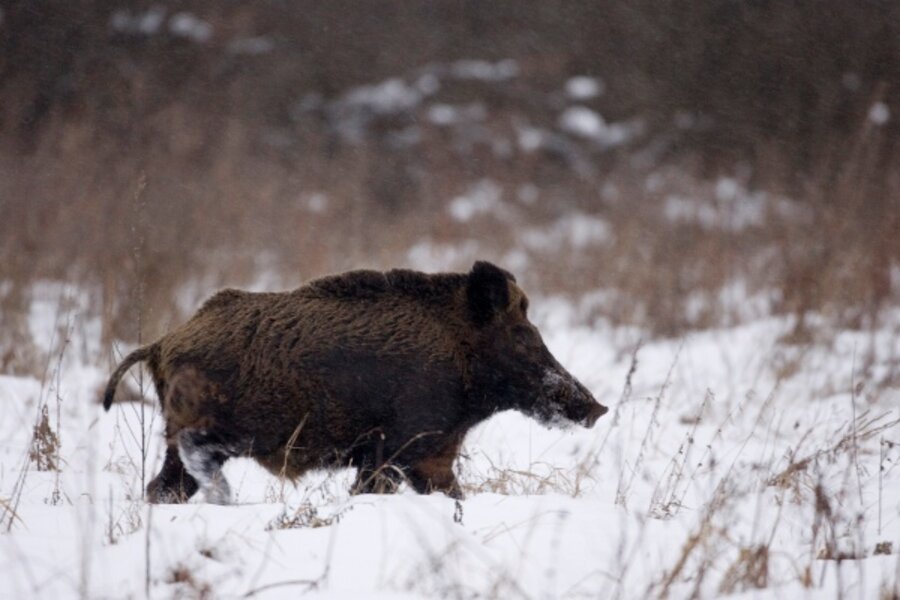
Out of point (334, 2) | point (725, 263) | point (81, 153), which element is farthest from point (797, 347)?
point (334, 2)

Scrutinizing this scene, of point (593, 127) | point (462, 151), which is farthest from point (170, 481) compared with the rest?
point (593, 127)

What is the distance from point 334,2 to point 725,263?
15.1 metres

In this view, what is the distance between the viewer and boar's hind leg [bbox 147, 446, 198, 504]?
12.0 ft

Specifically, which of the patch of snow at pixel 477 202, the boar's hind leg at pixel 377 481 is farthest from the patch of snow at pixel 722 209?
the boar's hind leg at pixel 377 481

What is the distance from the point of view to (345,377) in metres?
3.72

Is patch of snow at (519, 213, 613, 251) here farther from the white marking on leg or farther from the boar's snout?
the white marking on leg

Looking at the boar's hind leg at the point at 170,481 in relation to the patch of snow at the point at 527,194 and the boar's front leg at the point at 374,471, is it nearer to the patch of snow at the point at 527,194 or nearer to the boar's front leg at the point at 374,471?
the boar's front leg at the point at 374,471

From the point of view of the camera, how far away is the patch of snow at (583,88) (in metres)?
19.8

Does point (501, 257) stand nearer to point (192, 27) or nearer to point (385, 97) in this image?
point (385, 97)

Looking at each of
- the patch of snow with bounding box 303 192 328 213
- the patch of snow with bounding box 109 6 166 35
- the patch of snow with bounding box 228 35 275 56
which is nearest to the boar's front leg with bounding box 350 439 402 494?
the patch of snow with bounding box 303 192 328 213

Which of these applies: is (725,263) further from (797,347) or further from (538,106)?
(538,106)

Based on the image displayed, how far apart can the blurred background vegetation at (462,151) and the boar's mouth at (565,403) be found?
5.68 ft

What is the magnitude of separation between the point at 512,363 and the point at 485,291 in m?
0.34

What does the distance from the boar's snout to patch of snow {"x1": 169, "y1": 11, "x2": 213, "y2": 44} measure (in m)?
15.4
